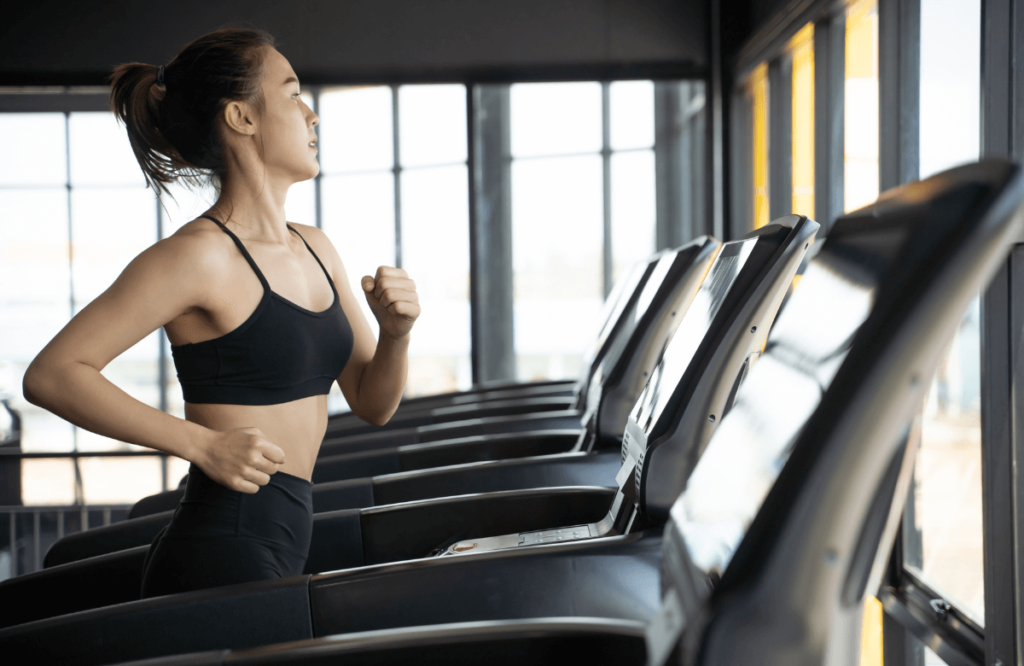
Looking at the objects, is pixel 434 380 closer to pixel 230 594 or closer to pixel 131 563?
pixel 131 563

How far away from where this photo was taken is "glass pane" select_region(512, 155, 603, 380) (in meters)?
4.99

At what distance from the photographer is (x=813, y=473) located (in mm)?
473

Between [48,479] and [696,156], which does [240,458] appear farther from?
[48,479]

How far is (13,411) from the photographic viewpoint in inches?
219

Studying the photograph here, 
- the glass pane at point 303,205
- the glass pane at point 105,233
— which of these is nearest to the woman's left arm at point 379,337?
the glass pane at point 303,205

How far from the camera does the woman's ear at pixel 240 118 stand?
1.32m

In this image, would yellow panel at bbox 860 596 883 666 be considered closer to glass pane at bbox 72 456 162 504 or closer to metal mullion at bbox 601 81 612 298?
metal mullion at bbox 601 81 612 298

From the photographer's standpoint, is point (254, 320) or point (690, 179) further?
point (690, 179)

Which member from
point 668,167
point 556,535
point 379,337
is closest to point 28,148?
point 668,167

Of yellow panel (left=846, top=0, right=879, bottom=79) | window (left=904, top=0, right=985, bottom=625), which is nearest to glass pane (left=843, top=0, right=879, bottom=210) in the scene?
yellow panel (left=846, top=0, right=879, bottom=79)

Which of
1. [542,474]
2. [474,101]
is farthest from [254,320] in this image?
[474,101]

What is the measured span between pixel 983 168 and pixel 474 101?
14.4 feet

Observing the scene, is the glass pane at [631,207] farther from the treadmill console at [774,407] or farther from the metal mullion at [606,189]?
the treadmill console at [774,407]

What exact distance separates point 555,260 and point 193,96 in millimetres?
3922
